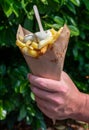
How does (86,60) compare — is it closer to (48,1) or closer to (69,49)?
(69,49)

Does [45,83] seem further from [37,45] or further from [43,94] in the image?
[37,45]

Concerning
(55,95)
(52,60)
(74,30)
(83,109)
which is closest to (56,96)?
(55,95)

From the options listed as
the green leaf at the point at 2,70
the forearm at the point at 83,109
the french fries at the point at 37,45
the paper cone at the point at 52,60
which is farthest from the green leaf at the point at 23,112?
the french fries at the point at 37,45

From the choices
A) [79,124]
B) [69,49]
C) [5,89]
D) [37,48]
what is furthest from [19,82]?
[37,48]

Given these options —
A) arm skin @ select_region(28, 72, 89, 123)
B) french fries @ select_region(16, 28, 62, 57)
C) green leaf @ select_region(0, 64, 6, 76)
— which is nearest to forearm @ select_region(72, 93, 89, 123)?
arm skin @ select_region(28, 72, 89, 123)

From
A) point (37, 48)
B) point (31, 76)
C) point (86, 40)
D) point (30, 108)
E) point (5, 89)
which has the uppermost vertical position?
point (37, 48)

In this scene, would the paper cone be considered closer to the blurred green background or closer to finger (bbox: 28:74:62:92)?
finger (bbox: 28:74:62:92)
